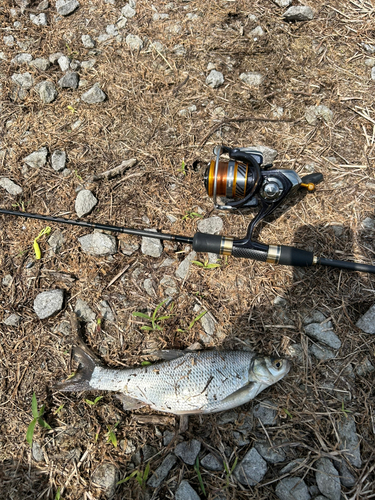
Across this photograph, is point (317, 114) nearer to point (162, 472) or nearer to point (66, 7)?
point (66, 7)

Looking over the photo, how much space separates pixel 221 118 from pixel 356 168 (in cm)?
152

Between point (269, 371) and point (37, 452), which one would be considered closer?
point (269, 371)

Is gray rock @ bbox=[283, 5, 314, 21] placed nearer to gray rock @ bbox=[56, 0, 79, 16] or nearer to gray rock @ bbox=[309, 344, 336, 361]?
gray rock @ bbox=[56, 0, 79, 16]

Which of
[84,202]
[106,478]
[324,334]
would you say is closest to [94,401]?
[106,478]

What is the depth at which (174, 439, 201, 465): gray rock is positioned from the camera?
8.95 ft

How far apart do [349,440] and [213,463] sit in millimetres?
1158

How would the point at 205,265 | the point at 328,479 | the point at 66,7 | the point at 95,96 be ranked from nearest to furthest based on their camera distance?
the point at 328,479 < the point at 205,265 < the point at 95,96 < the point at 66,7

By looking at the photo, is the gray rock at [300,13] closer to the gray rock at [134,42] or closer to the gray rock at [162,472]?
the gray rock at [134,42]

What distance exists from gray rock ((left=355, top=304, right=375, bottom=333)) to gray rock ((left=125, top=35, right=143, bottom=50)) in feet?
12.5

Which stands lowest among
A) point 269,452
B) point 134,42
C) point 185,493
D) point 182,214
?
point 185,493

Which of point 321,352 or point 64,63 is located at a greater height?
point 64,63

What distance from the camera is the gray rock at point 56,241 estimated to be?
3324mm

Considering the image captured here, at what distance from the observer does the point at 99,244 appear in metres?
3.24

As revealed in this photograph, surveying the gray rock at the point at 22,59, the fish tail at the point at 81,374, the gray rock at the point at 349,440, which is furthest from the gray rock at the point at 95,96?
the gray rock at the point at 349,440
